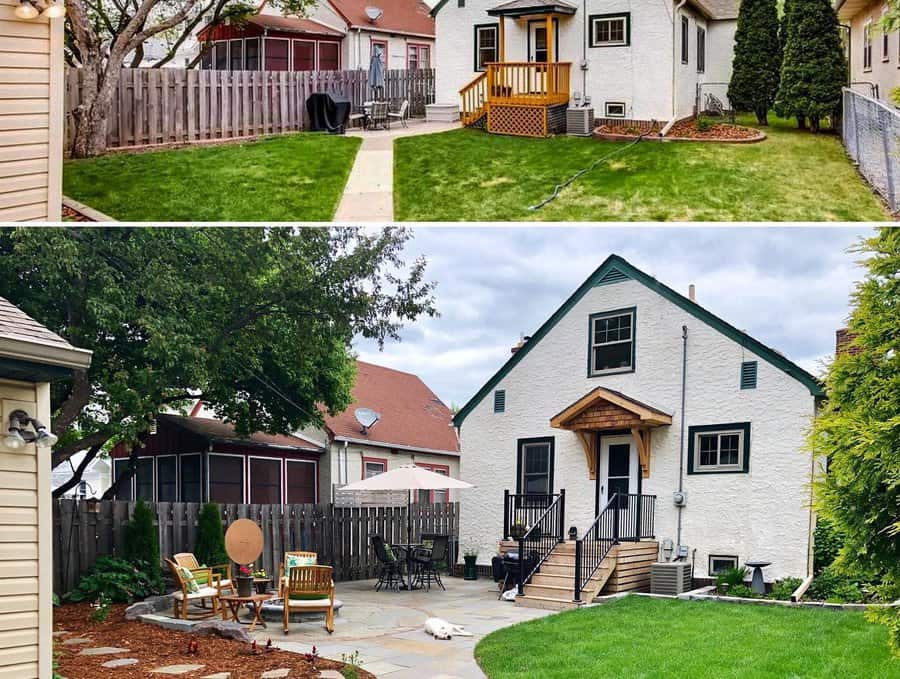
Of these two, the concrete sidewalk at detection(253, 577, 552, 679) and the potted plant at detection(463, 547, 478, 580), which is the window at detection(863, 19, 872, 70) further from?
the concrete sidewalk at detection(253, 577, 552, 679)

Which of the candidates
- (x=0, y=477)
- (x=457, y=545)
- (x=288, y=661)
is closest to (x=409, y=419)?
(x=457, y=545)

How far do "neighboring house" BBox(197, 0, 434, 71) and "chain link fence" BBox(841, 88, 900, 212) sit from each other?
33.9 ft

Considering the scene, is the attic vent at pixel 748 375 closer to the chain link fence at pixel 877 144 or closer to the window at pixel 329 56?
the chain link fence at pixel 877 144

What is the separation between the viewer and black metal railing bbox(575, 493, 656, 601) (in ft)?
41.8

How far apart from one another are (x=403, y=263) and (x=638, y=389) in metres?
4.52

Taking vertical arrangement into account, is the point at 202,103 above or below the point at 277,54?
below

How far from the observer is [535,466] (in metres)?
16.1

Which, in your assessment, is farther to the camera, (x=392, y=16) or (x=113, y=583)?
(x=392, y=16)

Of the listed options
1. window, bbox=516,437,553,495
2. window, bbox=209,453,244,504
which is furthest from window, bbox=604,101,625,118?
window, bbox=209,453,244,504

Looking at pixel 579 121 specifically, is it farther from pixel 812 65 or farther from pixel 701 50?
pixel 812 65

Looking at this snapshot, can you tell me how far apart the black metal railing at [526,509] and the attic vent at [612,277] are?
141 inches

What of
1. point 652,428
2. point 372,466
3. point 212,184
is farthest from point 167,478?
point 652,428

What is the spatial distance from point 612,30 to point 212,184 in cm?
887

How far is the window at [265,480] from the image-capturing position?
71.5ft
